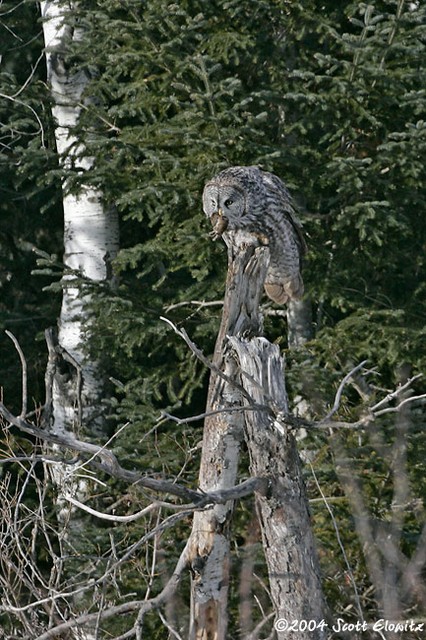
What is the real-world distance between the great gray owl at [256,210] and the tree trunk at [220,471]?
2.06 ft

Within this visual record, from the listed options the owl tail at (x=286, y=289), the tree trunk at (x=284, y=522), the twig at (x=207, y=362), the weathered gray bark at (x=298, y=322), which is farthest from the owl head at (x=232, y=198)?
the weathered gray bark at (x=298, y=322)

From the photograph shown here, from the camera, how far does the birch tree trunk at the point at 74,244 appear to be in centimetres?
727

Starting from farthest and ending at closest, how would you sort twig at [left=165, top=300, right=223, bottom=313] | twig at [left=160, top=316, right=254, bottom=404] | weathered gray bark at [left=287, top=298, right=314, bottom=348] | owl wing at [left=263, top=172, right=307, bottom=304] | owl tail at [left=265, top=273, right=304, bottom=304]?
weathered gray bark at [left=287, top=298, right=314, bottom=348], twig at [left=165, top=300, right=223, bottom=313], owl tail at [left=265, top=273, right=304, bottom=304], owl wing at [left=263, top=172, right=307, bottom=304], twig at [left=160, top=316, right=254, bottom=404]

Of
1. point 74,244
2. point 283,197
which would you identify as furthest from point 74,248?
point 283,197

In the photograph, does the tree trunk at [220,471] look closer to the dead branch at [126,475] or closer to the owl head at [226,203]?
the dead branch at [126,475]

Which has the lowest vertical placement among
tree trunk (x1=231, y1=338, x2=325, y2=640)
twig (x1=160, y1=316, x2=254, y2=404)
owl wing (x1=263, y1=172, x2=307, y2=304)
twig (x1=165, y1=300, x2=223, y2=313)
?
tree trunk (x1=231, y1=338, x2=325, y2=640)

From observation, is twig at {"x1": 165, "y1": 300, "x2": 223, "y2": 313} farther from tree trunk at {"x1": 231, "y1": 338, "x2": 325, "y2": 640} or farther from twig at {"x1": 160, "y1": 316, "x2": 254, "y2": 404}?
twig at {"x1": 160, "y1": 316, "x2": 254, "y2": 404}

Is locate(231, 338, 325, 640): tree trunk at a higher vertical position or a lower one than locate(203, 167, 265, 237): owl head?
lower

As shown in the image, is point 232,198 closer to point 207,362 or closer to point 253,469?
point 253,469

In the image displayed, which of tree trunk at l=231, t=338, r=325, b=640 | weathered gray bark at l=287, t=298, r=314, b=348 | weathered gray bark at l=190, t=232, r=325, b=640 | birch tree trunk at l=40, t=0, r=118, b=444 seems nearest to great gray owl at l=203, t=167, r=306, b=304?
weathered gray bark at l=190, t=232, r=325, b=640

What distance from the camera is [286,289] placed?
18.6 ft

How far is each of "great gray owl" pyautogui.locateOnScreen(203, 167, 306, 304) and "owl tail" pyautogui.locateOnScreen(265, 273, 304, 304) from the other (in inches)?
8.3

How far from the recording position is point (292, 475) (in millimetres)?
4094

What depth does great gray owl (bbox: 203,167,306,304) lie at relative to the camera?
5.09 metres
